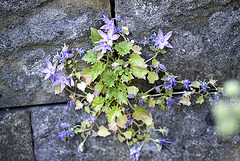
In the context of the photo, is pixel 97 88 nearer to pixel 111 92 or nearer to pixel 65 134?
pixel 111 92

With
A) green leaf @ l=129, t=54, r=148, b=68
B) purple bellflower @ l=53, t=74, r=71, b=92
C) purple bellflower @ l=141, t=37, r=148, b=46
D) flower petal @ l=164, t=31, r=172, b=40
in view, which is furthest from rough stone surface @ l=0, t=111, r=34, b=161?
flower petal @ l=164, t=31, r=172, b=40

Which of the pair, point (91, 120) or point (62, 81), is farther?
point (91, 120)

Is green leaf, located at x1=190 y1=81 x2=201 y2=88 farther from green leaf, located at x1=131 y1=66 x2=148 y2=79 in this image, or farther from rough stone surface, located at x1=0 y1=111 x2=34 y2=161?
rough stone surface, located at x1=0 y1=111 x2=34 y2=161

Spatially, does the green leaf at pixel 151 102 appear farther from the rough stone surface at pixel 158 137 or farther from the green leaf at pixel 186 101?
the green leaf at pixel 186 101

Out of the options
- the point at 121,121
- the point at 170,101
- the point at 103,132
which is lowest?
the point at 103,132

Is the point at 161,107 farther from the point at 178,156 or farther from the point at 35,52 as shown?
the point at 35,52

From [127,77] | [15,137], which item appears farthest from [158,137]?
[15,137]
